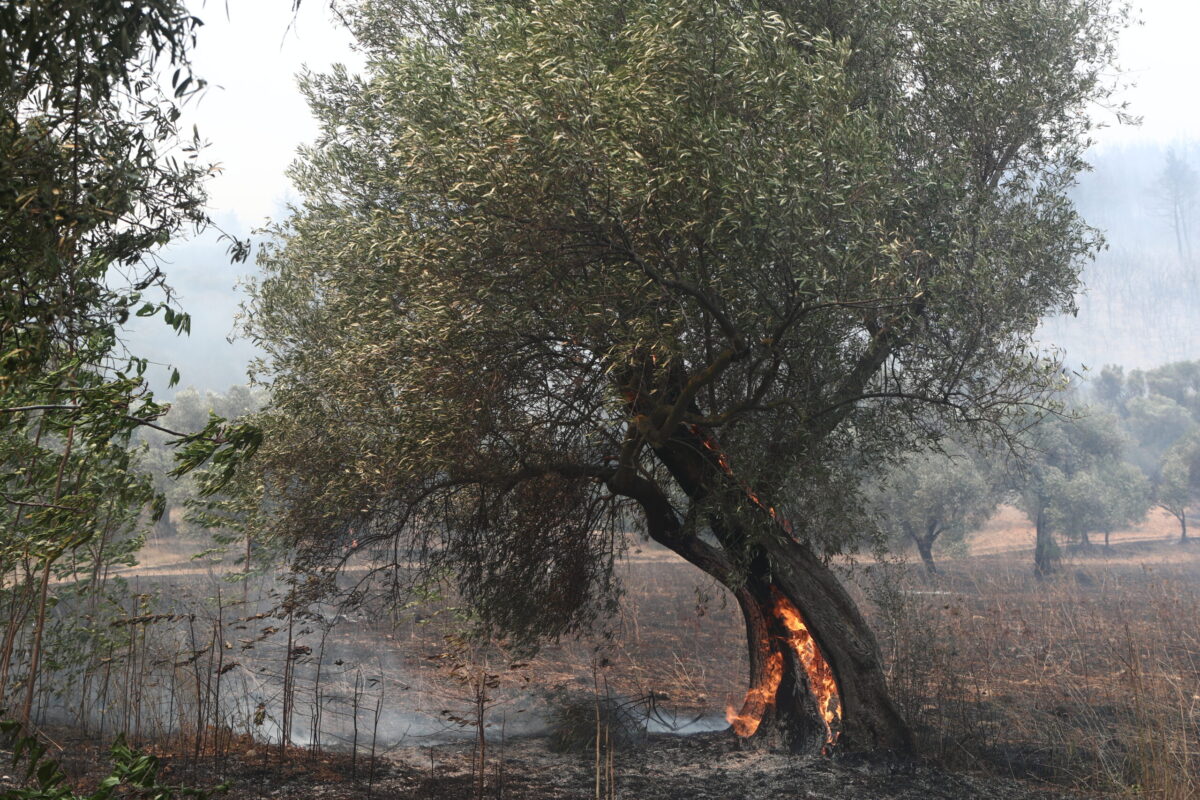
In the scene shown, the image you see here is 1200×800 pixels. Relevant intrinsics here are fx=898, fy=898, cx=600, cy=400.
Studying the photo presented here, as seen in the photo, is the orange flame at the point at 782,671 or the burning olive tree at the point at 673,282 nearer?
the burning olive tree at the point at 673,282

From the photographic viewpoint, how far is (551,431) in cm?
1139

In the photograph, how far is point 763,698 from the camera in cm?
1427

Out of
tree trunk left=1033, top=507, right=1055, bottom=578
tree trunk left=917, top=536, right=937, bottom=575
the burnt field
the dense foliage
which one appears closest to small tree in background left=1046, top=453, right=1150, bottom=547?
tree trunk left=1033, top=507, right=1055, bottom=578

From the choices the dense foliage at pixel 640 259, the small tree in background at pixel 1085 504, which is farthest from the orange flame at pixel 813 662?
the small tree in background at pixel 1085 504

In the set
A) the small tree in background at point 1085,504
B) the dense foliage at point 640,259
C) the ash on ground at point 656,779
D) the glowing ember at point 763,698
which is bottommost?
the ash on ground at point 656,779

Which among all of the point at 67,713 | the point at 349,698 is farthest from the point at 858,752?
the point at 67,713

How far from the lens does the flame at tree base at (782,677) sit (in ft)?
43.5

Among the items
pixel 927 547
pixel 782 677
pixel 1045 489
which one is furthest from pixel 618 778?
pixel 1045 489

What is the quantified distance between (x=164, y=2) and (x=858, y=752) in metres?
12.2

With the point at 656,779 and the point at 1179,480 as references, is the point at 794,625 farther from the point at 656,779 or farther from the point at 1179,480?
the point at 1179,480

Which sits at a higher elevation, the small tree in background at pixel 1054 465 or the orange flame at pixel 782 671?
the small tree in background at pixel 1054 465

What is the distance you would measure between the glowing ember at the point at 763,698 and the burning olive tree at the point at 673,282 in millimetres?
35

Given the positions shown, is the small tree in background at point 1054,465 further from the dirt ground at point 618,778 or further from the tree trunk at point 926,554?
the dirt ground at point 618,778

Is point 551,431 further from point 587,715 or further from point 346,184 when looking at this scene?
point 587,715
